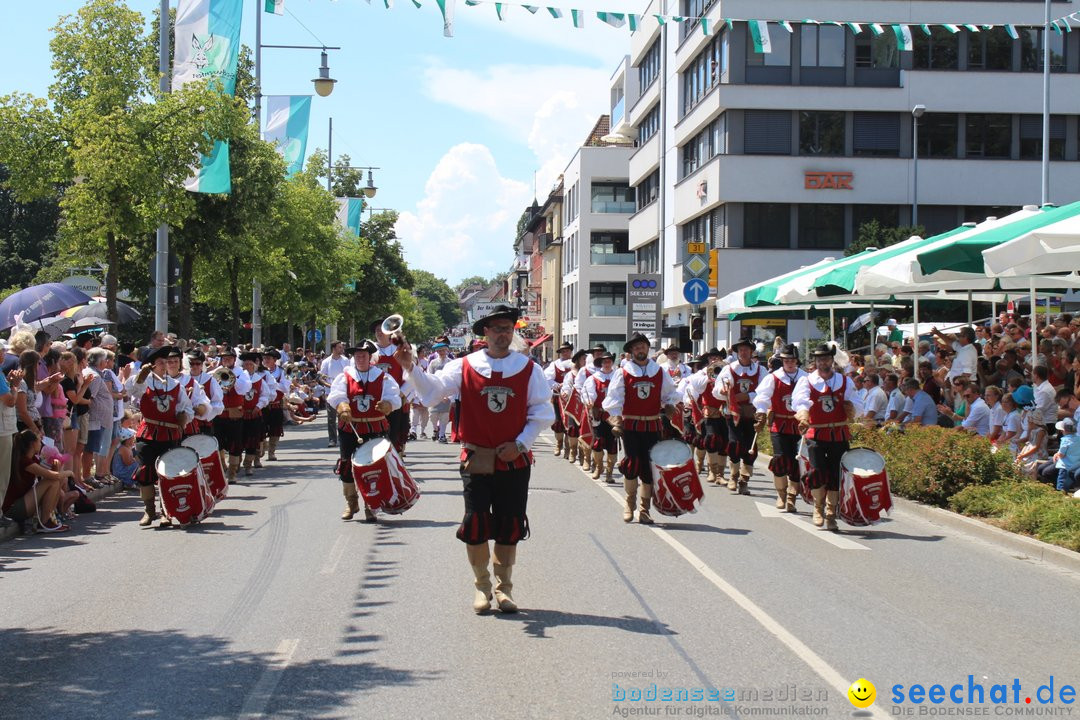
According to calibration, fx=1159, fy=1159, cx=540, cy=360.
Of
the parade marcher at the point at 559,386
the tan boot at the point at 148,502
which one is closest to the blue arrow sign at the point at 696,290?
the parade marcher at the point at 559,386

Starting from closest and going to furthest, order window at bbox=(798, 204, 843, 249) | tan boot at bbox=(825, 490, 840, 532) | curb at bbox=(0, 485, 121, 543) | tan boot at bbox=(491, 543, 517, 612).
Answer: tan boot at bbox=(491, 543, 517, 612) < curb at bbox=(0, 485, 121, 543) < tan boot at bbox=(825, 490, 840, 532) < window at bbox=(798, 204, 843, 249)

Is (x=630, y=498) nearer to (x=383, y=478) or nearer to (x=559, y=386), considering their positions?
(x=383, y=478)

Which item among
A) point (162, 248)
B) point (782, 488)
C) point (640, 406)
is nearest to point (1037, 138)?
point (162, 248)

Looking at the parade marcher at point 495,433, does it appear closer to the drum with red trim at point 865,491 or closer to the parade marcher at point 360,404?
the parade marcher at point 360,404

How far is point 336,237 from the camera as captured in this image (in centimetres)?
4619

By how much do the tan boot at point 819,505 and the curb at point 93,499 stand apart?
8.25 meters

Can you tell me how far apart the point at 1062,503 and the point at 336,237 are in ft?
124

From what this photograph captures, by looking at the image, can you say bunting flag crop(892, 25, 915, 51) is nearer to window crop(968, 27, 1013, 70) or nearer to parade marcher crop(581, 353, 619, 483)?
parade marcher crop(581, 353, 619, 483)

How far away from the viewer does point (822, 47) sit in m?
39.1

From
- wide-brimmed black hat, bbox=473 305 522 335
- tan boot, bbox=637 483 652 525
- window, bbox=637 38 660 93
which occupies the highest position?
window, bbox=637 38 660 93

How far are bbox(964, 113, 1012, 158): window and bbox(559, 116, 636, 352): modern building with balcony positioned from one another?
1117 inches

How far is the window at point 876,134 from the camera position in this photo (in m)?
39.5

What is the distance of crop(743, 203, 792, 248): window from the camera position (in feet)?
129

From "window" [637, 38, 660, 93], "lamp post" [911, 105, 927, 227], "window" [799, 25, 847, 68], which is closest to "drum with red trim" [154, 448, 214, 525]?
"lamp post" [911, 105, 927, 227]
